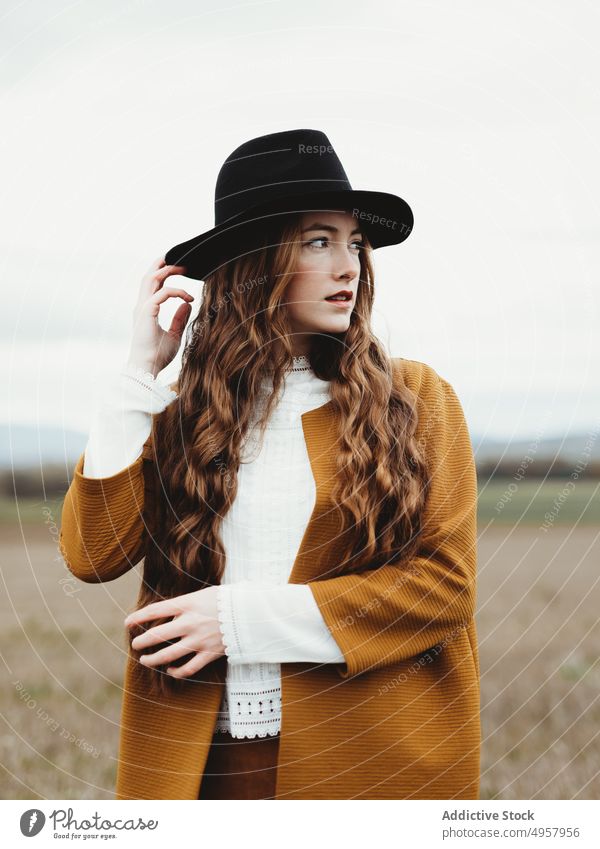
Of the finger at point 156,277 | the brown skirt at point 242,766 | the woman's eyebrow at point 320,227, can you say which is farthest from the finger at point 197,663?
the woman's eyebrow at point 320,227

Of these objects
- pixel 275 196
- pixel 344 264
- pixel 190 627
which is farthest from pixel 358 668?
pixel 275 196

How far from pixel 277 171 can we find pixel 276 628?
4.43 ft

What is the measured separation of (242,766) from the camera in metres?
2.65

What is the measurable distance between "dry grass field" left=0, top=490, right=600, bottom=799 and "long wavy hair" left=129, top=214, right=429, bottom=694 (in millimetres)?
602

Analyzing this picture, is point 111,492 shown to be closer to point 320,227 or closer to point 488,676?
point 320,227

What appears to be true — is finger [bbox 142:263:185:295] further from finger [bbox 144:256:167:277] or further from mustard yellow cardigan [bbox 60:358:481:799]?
mustard yellow cardigan [bbox 60:358:481:799]

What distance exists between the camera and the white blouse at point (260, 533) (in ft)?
8.16

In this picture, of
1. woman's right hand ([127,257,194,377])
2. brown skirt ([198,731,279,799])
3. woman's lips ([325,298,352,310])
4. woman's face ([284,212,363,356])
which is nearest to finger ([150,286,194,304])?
woman's right hand ([127,257,194,377])

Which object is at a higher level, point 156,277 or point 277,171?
point 277,171

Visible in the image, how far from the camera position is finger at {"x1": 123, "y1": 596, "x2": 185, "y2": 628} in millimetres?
2514

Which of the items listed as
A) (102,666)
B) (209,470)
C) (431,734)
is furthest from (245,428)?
(102,666)

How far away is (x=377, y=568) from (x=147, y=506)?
73cm

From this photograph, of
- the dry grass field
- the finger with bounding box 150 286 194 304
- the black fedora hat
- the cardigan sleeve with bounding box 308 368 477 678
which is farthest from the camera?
the dry grass field

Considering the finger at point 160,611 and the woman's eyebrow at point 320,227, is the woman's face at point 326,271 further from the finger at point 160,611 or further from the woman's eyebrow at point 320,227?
the finger at point 160,611
